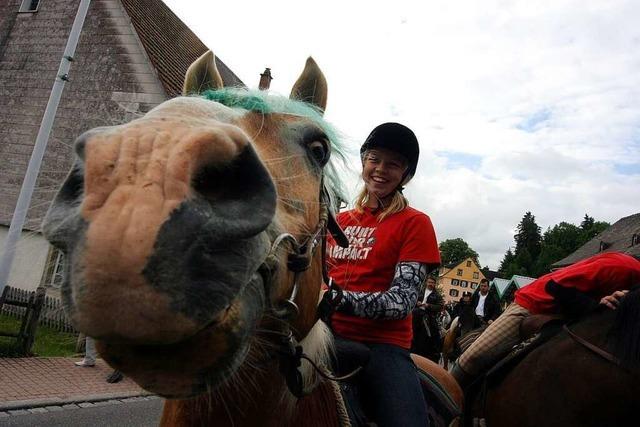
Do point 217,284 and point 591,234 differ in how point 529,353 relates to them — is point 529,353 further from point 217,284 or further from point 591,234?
point 591,234

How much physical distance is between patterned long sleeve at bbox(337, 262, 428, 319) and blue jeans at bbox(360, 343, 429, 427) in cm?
37

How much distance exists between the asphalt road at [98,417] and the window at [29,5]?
50.0ft

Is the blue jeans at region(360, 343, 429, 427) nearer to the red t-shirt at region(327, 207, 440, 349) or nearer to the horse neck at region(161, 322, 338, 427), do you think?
the red t-shirt at region(327, 207, 440, 349)

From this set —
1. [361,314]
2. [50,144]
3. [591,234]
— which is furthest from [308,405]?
[591,234]

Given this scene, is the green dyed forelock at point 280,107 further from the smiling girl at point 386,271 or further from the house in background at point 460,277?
the house in background at point 460,277

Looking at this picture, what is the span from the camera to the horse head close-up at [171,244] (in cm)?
91

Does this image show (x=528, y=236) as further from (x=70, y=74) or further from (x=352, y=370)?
(x=352, y=370)

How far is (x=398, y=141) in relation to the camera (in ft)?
9.31

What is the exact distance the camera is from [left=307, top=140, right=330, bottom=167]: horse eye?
6.02ft

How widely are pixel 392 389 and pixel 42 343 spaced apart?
32.9ft

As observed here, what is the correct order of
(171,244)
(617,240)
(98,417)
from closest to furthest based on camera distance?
(171,244) < (98,417) < (617,240)

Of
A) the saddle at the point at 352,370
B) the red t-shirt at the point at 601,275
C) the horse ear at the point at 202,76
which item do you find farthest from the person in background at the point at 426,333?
the horse ear at the point at 202,76

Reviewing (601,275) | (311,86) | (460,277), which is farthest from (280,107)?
(460,277)

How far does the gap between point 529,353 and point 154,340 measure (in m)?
3.72
